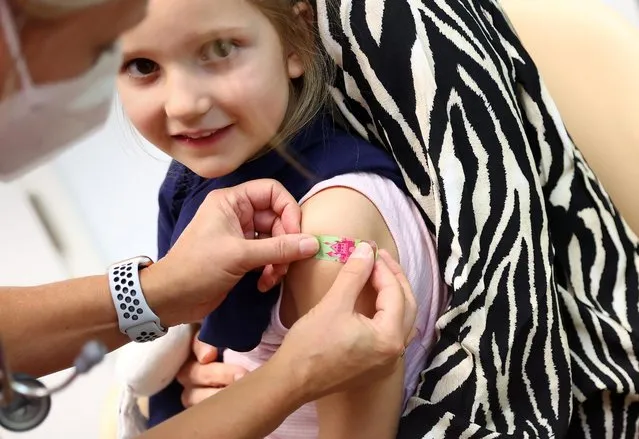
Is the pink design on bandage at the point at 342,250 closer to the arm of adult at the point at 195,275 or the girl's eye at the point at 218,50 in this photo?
the arm of adult at the point at 195,275

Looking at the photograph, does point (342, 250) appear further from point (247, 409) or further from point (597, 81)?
point (597, 81)

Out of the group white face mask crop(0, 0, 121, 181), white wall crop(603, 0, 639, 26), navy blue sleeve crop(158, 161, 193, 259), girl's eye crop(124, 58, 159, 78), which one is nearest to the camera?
white face mask crop(0, 0, 121, 181)

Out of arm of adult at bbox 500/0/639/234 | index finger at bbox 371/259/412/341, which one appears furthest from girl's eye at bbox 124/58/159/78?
arm of adult at bbox 500/0/639/234

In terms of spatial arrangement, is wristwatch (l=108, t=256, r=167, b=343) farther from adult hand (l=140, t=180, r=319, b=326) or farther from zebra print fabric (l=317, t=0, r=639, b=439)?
zebra print fabric (l=317, t=0, r=639, b=439)

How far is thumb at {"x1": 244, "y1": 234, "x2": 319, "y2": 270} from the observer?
22.1 inches

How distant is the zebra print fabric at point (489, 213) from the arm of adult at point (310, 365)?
0.13 metres

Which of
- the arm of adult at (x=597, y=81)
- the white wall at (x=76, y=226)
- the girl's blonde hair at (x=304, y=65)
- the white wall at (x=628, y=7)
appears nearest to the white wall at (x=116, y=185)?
the white wall at (x=76, y=226)

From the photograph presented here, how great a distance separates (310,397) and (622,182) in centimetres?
45

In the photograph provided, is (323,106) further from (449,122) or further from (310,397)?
(310,397)

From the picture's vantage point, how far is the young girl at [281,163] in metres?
0.53

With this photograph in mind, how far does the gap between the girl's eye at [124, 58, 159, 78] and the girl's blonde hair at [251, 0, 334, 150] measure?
131mm

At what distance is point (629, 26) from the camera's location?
0.79 meters

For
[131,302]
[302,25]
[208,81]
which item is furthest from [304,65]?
[131,302]

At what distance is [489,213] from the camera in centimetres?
65
